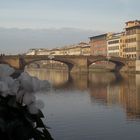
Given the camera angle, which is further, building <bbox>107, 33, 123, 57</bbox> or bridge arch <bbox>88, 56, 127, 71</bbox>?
building <bbox>107, 33, 123, 57</bbox>

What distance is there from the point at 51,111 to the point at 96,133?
589 centimetres

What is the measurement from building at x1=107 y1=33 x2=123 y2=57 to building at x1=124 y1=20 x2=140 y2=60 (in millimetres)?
2473

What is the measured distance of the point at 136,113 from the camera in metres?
18.7

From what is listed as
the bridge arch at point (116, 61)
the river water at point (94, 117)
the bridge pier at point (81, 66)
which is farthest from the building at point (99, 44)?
the river water at point (94, 117)

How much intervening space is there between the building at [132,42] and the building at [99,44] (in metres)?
11.5

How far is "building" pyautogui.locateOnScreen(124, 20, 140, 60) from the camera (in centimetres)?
5800

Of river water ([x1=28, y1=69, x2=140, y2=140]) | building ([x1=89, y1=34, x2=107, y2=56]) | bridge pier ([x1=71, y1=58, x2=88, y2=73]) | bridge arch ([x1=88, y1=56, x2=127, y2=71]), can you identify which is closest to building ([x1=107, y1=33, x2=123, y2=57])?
building ([x1=89, y1=34, x2=107, y2=56])

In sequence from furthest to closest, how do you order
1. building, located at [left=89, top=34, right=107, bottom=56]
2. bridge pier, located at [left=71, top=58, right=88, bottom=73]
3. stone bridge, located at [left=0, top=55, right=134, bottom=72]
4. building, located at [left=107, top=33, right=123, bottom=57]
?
building, located at [left=89, top=34, right=107, bottom=56] → building, located at [left=107, top=33, right=123, bottom=57] → bridge pier, located at [left=71, top=58, right=88, bottom=73] → stone bridge, located at [left=0, top=55, right=134, bottom=72]

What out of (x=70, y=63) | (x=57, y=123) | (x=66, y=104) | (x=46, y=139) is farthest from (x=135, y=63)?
(x=46, y=139)

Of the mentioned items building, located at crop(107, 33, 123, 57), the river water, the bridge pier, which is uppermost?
building, located at crop(107, 33, 123, 57)

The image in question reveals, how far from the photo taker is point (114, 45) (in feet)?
224

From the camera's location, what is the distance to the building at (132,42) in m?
58.0

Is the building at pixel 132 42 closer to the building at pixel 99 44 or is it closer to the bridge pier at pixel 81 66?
the bridge pier at pixel 81 66

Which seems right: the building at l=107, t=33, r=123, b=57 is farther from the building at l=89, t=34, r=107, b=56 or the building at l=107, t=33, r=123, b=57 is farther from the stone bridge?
the stone bridge
